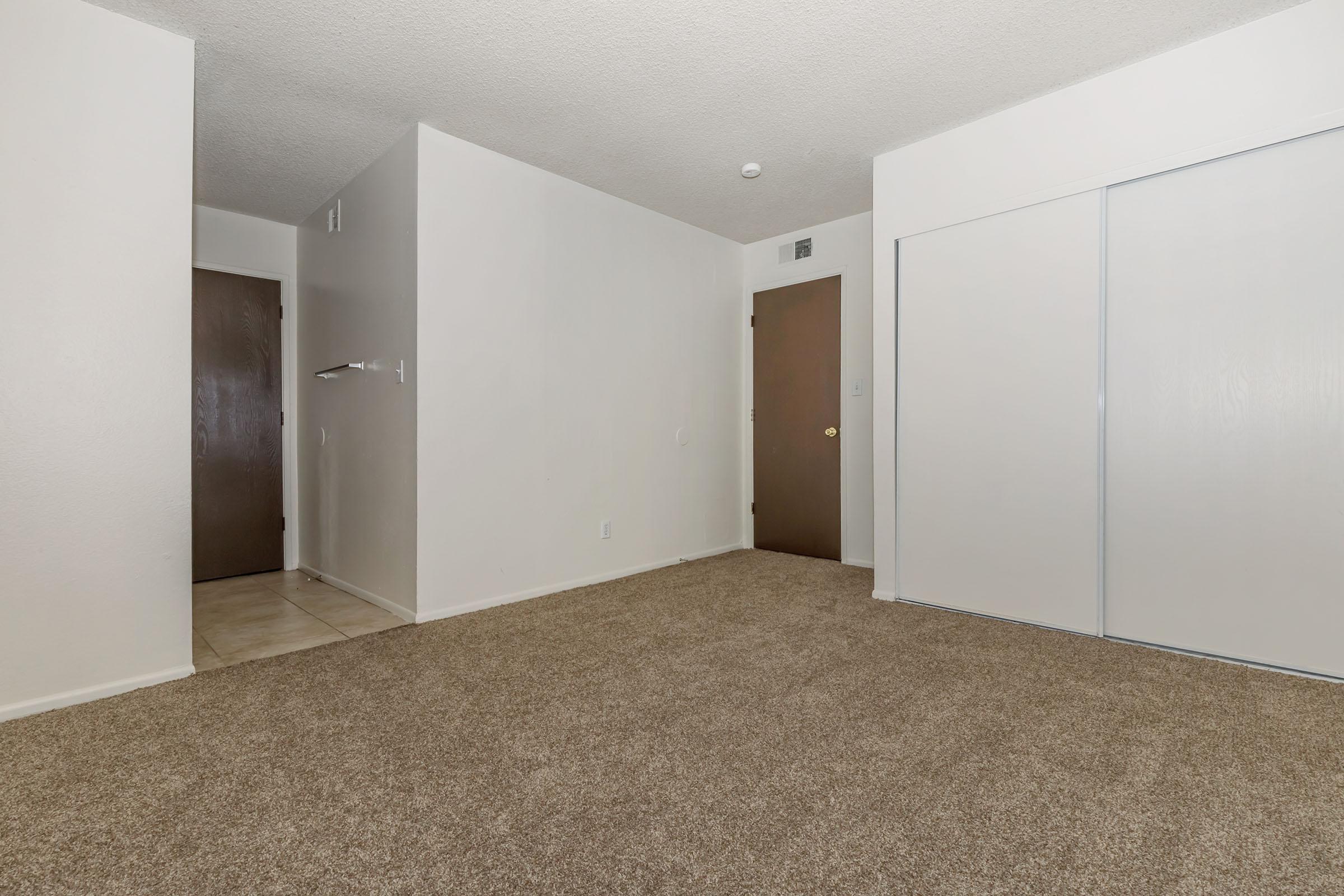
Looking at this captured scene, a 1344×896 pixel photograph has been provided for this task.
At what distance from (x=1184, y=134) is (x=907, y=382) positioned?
1.50 m

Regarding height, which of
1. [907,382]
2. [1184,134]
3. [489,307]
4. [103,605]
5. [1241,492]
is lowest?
[103,605]

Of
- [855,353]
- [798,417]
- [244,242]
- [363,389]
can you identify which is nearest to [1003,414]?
[855,353]

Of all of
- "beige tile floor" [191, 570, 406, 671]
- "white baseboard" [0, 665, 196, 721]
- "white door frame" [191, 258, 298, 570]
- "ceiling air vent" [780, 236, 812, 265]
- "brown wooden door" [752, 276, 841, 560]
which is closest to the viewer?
"white baseboard" [0, 665, 196, 721]

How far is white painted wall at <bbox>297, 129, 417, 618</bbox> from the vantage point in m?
3.20

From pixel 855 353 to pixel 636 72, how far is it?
2.50 meters

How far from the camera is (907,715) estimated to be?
202cm

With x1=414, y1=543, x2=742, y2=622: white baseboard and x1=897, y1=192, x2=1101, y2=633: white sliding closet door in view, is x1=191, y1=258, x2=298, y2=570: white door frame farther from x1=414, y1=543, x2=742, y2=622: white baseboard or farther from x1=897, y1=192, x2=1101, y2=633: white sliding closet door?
x1=897, y1=192, x2=1101, y2=633: white sliding closet door

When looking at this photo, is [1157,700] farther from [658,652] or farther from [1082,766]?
[658,652]

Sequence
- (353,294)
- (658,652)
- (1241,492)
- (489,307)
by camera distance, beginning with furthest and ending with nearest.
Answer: (353,294), (489,307), (658,652), (1241,492)

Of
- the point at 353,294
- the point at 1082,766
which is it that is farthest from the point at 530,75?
the point at 1082,766

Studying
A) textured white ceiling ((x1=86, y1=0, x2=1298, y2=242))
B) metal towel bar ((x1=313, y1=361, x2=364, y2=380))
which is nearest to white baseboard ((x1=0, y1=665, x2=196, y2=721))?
metal towel bar ((x1=313, y1=361, x2=364, y2=380))

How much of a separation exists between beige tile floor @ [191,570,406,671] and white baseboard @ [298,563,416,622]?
26mm

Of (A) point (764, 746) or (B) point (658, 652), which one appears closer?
(A) point (764, 746)

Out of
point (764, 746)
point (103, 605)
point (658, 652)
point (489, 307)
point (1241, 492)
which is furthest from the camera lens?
point (489, 307)
